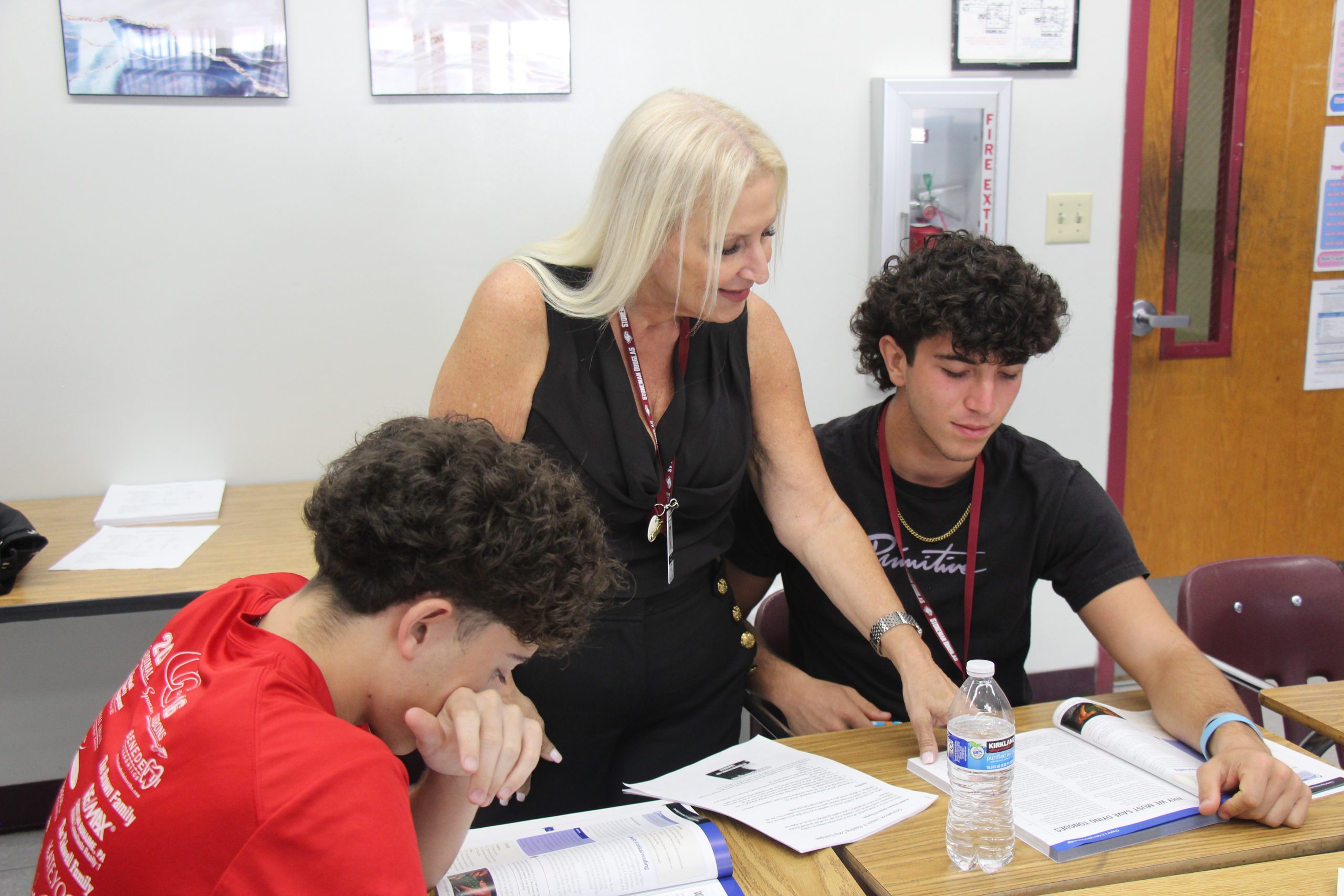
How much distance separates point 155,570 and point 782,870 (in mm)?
1545

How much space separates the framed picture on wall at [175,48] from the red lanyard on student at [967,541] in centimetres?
183

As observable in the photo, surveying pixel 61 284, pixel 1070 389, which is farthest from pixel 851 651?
pixel 61 284

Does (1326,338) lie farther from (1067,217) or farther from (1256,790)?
(1256,790)

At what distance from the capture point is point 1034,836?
1171 mm

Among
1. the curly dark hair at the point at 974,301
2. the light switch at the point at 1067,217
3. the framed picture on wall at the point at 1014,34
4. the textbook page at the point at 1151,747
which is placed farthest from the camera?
the light switch at the point at 1067,217

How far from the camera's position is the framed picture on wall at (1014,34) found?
114 inches

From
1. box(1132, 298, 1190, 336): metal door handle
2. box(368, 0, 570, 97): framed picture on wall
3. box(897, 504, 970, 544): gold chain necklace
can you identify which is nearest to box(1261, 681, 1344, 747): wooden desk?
box(897, 504, 970, 544): gold chain necklace

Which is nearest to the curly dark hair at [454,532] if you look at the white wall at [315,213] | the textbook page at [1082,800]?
the textbook page at [1082,800]

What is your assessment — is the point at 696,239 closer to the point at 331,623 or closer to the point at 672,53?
the point at 331,623

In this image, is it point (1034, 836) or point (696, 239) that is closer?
point (1034, 836)

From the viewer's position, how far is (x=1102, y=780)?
51.7 inches

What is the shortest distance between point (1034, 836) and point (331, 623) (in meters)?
0.83

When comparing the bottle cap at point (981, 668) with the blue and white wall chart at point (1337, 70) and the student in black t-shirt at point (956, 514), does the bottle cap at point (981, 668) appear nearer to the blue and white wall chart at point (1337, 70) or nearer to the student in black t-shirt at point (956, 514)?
the student in black t-shirt at point (956, 514)

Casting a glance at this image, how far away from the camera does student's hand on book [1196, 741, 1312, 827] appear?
3.96ft
